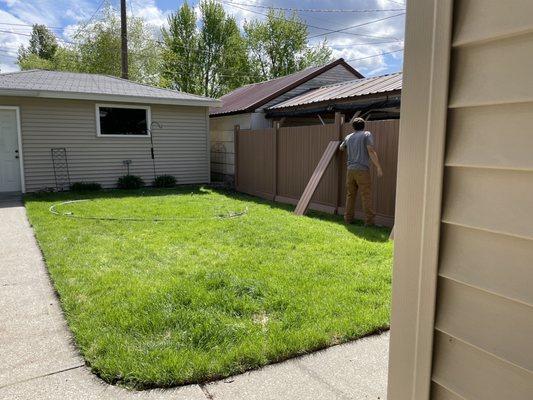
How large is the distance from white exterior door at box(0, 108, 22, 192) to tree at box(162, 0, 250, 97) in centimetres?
1983

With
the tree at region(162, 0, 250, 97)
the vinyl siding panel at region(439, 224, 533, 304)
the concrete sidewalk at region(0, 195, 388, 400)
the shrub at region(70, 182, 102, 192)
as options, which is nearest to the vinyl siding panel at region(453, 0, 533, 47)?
the vinyl siding panel at region(439, 224, 533, 304)

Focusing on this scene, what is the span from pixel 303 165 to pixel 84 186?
6.42 meters

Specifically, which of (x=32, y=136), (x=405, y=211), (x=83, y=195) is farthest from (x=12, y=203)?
(x=405, y=211)

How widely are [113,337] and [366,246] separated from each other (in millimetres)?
3505

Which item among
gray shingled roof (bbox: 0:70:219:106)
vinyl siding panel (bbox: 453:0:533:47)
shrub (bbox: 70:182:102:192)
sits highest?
gray shingled roof (bbox: 0:70:219:106)

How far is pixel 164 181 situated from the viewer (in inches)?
493

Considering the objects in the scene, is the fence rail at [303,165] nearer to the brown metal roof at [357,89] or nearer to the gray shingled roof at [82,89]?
the brown metal roof at [357,89]

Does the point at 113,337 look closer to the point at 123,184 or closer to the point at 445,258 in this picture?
the point at 445,258

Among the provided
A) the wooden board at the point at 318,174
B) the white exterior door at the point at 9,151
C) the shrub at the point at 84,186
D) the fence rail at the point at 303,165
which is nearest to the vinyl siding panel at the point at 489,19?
the fence rail at the point at 303,165

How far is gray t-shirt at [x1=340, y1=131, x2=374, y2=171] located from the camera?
261 inches

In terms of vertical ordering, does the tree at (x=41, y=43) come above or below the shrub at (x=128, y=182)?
above

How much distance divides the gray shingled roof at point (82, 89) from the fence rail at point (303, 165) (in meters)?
2.35

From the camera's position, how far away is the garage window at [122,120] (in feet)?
38.8

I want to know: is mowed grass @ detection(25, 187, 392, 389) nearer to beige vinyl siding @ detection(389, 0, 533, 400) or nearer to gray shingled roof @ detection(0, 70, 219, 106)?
beige vinyl siding @ detection(389, 0, 533, 400)
